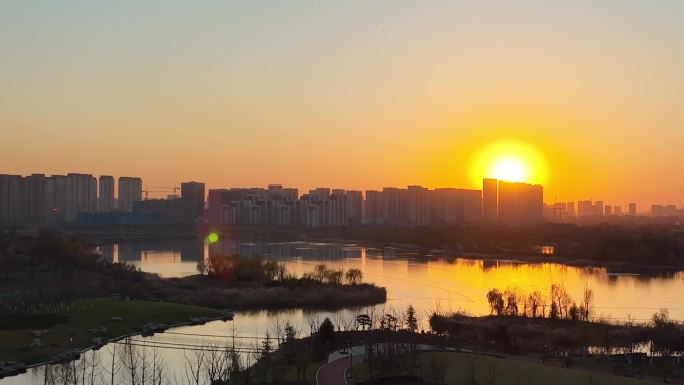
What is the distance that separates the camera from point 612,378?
716 cm

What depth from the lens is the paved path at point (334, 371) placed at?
7012 millimetres

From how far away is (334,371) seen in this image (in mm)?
7469

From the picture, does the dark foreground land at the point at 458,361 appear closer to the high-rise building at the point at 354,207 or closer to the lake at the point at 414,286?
the lake at the point at 414,286

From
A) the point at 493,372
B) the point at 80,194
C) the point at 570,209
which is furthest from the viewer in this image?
the point at 570,209

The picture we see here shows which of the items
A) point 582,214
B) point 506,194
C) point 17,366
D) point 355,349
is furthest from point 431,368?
point 582,214

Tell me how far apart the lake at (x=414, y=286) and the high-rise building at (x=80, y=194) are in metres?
22.6

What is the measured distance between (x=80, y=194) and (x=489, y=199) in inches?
1360

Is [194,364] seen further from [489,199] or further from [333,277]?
[489,199]

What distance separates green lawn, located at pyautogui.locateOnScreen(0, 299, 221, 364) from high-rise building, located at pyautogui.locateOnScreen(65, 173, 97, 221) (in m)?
43.8

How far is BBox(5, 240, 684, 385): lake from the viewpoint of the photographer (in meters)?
11.1

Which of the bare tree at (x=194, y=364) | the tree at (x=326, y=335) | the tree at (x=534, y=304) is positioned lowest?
the bare tree at (x=194, y=364)

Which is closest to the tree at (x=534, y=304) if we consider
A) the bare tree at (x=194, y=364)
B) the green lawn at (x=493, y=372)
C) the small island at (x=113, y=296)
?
the small island at (x=113, y=296)

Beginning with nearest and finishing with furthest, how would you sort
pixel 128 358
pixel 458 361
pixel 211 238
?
pixel 458 361, pixel 128 358, pixel 211 238

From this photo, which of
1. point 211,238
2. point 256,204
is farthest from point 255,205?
point 211,238
